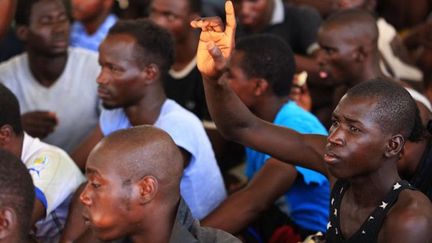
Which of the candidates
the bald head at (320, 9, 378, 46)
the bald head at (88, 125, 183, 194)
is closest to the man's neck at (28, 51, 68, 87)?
the bald head at (320, 9, 378, 46)

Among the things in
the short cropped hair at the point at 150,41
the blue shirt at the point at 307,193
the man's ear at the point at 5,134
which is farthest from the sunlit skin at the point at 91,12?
the man's ear at the point at 5,134

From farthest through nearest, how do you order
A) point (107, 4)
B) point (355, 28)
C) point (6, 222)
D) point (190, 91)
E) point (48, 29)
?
point (107, 4)
point (190, 91)
point (48, 29)
point (355, 28)
point (6, 222)

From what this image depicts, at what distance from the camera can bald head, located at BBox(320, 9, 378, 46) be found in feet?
13.4

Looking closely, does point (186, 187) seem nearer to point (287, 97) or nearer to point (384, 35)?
point (287, 97)

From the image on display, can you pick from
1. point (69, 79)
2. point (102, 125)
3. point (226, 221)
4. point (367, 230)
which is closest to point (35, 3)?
point (69, 79)

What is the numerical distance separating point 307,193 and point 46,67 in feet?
5.25

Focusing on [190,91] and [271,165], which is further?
[190,91]

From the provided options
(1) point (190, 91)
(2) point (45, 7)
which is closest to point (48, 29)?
(2) point (45, 7)

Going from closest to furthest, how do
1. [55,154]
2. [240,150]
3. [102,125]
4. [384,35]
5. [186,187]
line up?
1. [55,154]
2. [186,187]
3. [102,125]
4. [240,150]
5. [384,35]

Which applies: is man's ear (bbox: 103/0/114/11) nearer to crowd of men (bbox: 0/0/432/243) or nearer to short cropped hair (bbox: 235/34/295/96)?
crowd of men (bbox: 0/0/432/243)

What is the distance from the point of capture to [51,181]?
3133mm

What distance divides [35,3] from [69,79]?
1.40ft

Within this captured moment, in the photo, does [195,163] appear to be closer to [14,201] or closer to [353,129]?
[353,129]

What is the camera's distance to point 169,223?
8.25 feet
